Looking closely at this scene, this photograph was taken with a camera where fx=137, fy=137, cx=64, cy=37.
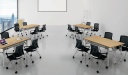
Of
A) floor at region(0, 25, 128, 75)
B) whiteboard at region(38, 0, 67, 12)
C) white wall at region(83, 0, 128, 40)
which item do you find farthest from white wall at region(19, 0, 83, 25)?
floor at region(0, 25, 128, 75)

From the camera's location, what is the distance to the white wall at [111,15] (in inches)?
288

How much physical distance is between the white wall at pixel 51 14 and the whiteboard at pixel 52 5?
12.9 inches

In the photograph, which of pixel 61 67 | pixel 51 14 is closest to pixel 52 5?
pixel 51 14

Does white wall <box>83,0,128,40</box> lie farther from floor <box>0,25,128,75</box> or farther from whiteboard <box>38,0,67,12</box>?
whiteboard <box>38,0,67,12</box>

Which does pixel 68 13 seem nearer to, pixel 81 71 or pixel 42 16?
pixel 42 16

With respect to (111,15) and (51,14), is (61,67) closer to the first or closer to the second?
(111,15)

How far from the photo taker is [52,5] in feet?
46.4

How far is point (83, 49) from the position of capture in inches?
211

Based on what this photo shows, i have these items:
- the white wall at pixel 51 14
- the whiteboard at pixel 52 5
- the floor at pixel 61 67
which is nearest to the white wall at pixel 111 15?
the floor at pixel 61 67

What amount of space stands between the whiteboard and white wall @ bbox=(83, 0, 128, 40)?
3.45 metres

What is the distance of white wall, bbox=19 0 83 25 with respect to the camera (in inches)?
552

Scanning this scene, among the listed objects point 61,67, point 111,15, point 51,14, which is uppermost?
point 51,14

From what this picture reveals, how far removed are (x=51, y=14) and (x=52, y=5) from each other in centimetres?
94

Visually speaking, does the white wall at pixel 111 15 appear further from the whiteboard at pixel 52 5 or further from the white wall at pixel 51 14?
the whiteboard at pixel 52 5
